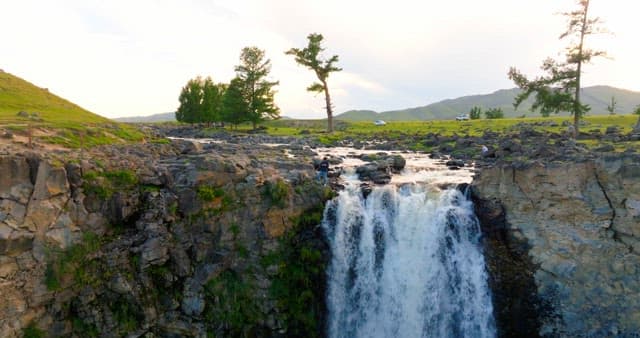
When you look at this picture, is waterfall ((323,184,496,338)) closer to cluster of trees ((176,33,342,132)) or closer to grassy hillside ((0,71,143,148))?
grassy hillside ((0,71,143,148))

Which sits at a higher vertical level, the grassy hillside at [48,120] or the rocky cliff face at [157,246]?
the grassy hillside at [48,120]

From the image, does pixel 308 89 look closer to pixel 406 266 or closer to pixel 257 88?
pixel 257 88

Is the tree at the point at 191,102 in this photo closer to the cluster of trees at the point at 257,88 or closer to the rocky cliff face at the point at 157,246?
the cluster of trees at the point at 257,88

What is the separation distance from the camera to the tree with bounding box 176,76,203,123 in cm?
7781

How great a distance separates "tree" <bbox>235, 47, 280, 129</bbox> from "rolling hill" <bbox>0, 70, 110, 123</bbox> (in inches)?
1096

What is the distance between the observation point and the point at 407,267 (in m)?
22.5

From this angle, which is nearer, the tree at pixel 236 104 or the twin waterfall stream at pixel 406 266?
the twin waterfall stream at pixel 406 266

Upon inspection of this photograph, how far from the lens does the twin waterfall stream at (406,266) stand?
2178 cm

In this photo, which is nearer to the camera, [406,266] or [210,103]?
[406,266]

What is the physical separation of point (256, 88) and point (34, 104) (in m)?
35.0

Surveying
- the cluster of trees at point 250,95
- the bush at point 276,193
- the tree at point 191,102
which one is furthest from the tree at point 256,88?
the bush at point 276,193

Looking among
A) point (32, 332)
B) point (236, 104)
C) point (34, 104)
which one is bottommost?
point (32, 332)

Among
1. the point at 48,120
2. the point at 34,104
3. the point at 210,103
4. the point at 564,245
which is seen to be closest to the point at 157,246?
the point at 48,120

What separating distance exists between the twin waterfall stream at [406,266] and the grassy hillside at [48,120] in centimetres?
1555
